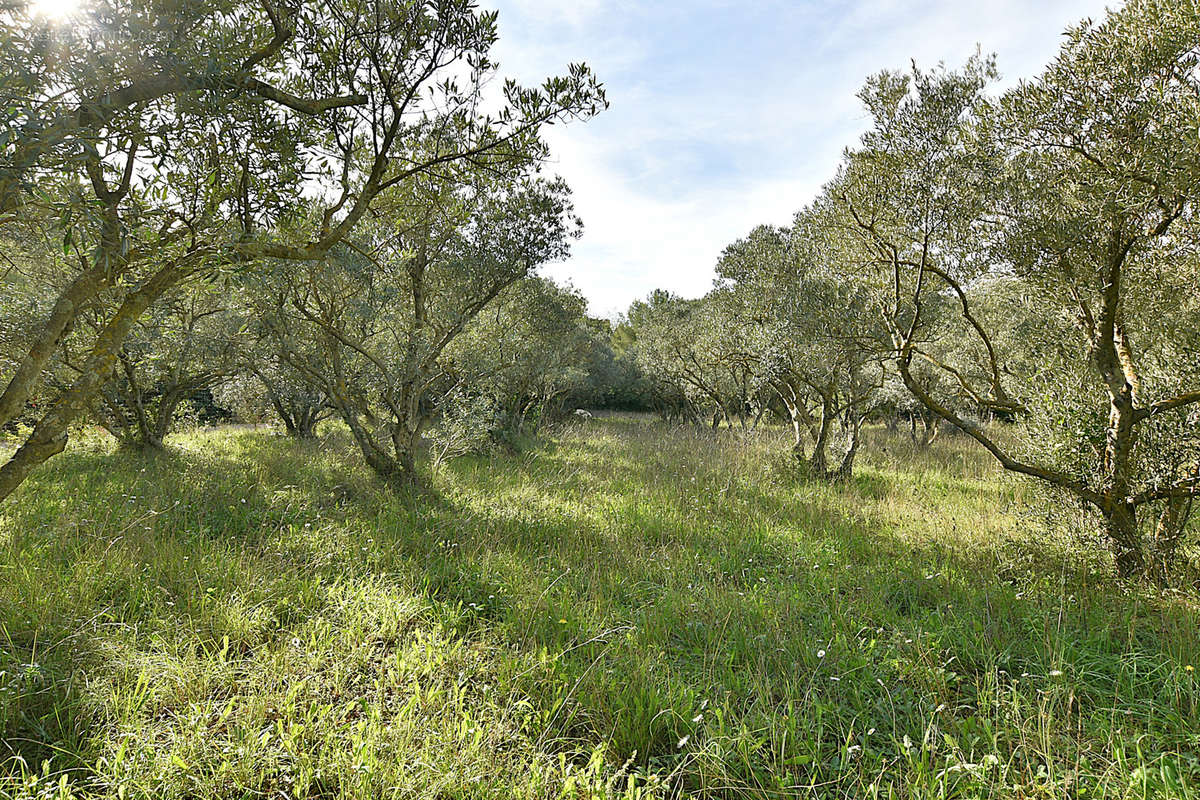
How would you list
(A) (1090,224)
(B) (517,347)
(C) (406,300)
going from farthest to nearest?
(B) (517,347)
(C) (406,300)
(A) (1090,224)

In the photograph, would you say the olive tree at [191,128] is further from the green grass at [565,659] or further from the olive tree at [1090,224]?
the olive tree at [1090,224]

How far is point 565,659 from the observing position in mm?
3752

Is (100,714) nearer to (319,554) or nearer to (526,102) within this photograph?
(319,554)

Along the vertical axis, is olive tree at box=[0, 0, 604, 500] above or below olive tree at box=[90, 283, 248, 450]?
above

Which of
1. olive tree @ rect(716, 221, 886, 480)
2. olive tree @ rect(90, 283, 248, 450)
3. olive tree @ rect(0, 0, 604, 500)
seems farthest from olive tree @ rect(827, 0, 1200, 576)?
olive tree @ rect(90, 283, 248, 450)

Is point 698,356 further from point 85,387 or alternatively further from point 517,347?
point 85,387

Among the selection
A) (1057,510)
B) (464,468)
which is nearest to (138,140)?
(1057,510)

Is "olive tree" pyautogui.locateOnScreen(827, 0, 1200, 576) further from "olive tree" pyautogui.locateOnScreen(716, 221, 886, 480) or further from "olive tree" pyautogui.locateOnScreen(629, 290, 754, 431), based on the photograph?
"olive tree" pyautogui.locateOnScreen(629, 290, 754, 431)

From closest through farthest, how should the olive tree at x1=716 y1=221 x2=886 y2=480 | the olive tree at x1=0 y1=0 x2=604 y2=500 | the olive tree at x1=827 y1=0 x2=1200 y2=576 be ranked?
the olive tree at x1=0 y1=0 x2=604 y2=500 < the olive tree at x1=827 y1=0 x2=1200 y2=576 < the olive tree at x1=716 y1=221 x2=886 y2=480

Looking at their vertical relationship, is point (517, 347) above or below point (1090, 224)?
below

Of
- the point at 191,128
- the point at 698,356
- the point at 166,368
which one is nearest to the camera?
the point at 191,128

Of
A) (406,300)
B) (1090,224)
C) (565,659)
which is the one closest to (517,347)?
(406,300)

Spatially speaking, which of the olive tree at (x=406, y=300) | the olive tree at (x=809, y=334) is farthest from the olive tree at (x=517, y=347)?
the olive tree at (x=809, y=334)

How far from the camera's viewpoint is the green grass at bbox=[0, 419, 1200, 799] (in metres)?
2.64
